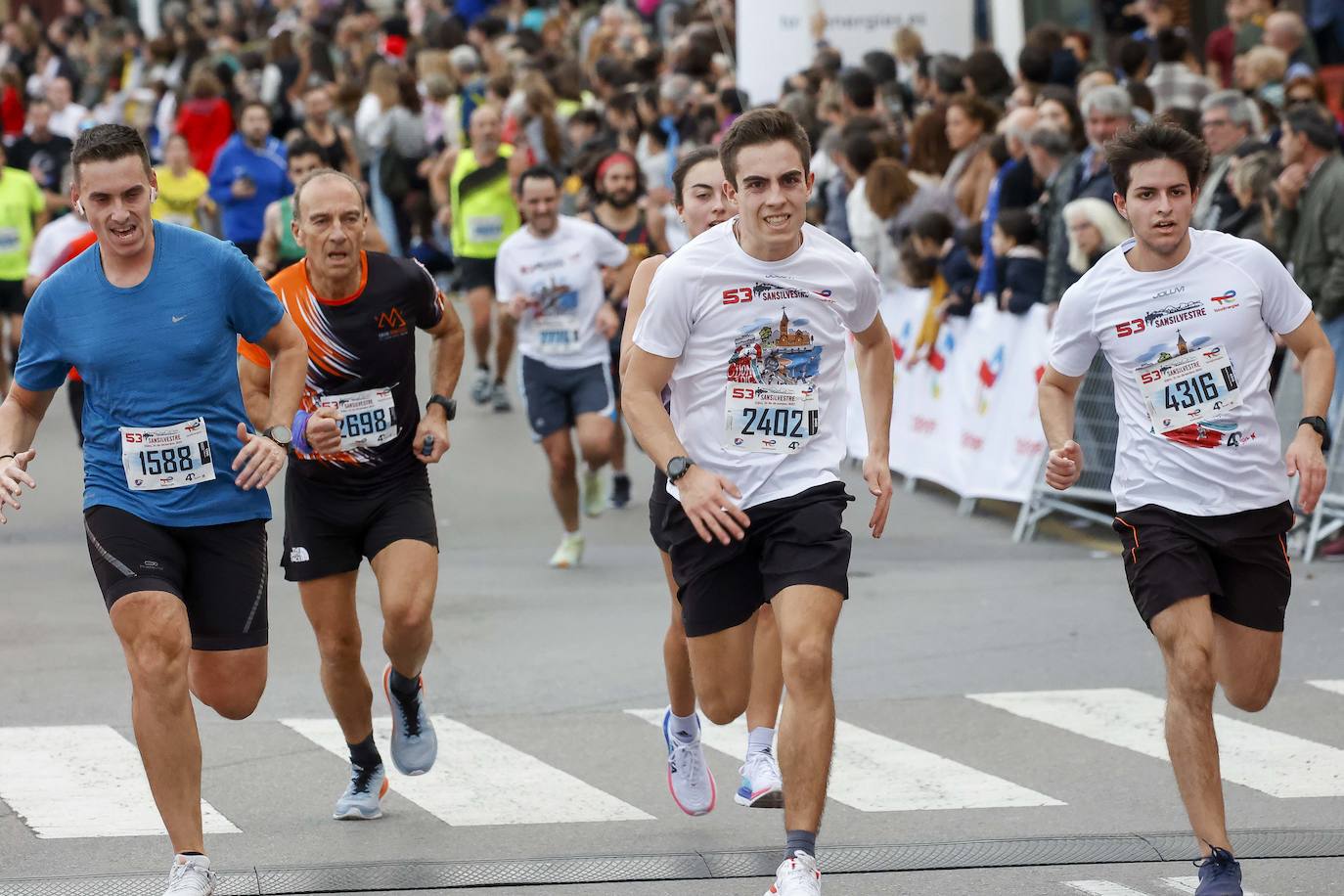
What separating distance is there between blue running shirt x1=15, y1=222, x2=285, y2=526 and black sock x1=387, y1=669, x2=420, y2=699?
117 cm

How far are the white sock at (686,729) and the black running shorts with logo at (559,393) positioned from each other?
5553 mm

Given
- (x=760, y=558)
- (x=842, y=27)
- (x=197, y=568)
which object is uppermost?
(x=197, y=568)

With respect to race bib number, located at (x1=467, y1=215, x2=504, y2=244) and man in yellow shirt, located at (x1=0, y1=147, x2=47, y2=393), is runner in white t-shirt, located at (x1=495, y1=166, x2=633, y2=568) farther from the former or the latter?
man in yellow shirt, located at (x1=0, y1=147, x2=47, y2=393)

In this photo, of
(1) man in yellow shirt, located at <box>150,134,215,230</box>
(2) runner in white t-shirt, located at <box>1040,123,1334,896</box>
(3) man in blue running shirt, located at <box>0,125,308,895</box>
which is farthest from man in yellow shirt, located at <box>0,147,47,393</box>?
(2) runner in white t-shirt, located at <box>1040,123,1334,896</box>

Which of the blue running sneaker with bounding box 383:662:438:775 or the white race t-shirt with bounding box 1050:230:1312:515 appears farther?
the blue running sneaker with bounding box 383:662:438:775

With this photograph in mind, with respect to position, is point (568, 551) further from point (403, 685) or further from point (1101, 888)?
point (1101, 888)

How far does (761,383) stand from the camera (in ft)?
20.2

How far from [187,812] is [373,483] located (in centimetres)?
161

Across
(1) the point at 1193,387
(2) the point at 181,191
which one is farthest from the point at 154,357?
(2) the point at 181,191

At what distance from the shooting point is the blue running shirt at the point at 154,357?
6102 millimetres

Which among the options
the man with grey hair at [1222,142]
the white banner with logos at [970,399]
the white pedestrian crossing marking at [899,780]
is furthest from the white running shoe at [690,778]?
the man with grey hair at [1222,142]

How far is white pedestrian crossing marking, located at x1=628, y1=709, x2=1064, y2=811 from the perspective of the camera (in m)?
7.36

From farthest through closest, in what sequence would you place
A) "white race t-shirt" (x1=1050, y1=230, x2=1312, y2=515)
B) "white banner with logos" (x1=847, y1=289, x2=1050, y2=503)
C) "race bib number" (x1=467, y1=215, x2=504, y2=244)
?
"race bib number" (x1=467, y1=215, x2=504, y2=244), "white banner with logos" (x1=847, y1=289, x2=1050, y2=503), "white race t-shirt" (x1=1050, y1=230, x2=1312, y2=515)

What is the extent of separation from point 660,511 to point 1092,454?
6574 millimetres
